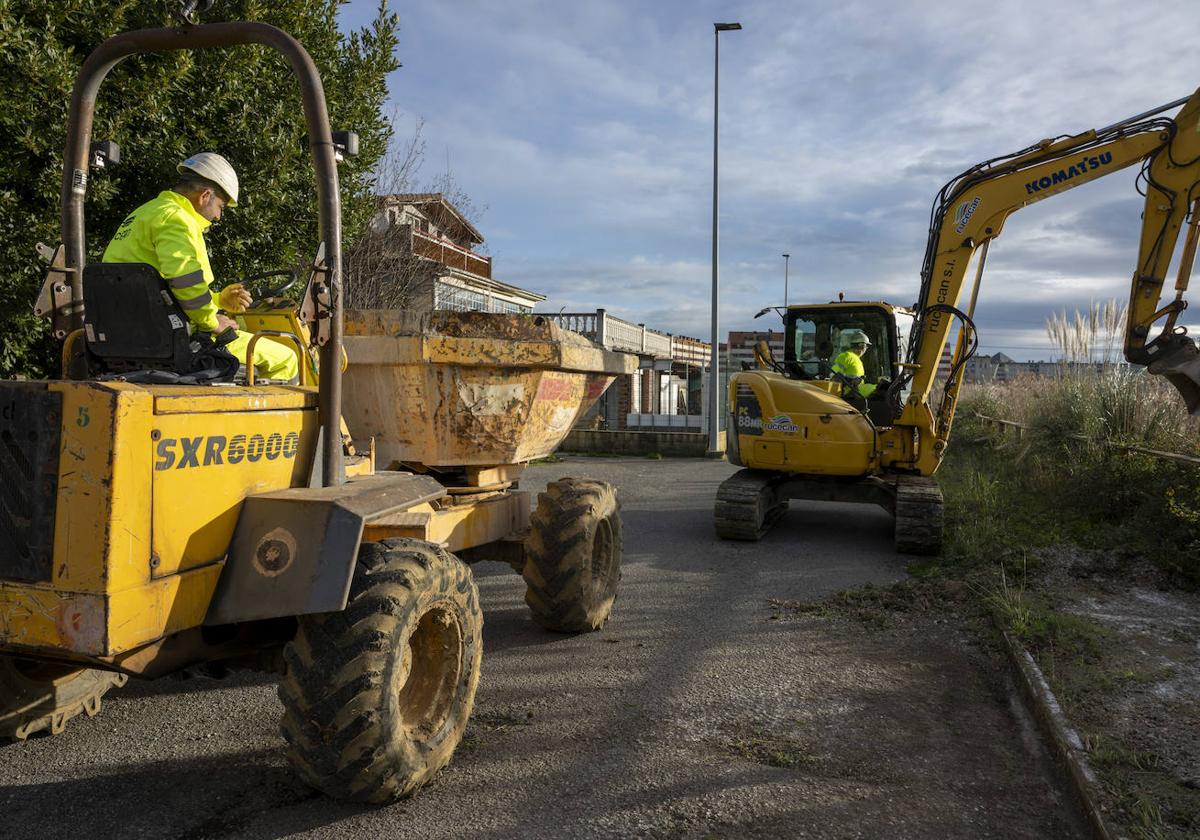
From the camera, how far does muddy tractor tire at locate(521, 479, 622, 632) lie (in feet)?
17.4

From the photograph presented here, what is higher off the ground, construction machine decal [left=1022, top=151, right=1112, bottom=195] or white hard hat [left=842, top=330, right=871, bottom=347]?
construction machine decal [left=1022, top=151, right=1112, bottom=195]

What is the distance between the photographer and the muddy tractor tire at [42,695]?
3650 millimetres

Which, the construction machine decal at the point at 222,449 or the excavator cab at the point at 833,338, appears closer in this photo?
the construction machine decal at the point at 222,449

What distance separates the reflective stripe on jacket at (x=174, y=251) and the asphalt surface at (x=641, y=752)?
1848mm

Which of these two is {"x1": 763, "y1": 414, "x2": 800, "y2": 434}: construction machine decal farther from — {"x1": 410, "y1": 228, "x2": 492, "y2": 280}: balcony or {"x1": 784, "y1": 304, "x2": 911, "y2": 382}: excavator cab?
{"x1": 410, "y1": 228, "x2": 492, "y2": 280}: balcony

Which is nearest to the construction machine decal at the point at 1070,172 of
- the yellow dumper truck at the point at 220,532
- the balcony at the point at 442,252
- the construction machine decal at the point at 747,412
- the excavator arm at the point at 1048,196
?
the excavator arm at the point at 1048,196

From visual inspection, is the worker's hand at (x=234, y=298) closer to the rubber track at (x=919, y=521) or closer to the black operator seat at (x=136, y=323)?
the black operator seat at (x=136, y=323)

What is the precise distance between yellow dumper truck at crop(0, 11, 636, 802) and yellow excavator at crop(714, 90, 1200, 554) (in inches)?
211

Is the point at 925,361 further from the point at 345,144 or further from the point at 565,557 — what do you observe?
the point at 345,144

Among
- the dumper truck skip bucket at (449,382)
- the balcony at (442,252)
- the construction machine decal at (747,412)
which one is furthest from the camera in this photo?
the balcony at (442,252)

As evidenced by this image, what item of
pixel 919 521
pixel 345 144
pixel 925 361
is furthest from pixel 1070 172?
pixel 345 144

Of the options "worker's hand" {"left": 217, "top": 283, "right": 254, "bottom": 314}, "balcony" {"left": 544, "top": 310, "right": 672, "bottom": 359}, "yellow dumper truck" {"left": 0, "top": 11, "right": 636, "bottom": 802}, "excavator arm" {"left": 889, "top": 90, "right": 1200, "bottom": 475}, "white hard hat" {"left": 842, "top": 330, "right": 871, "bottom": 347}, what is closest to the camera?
"yellow dumper truck" {"left": 0, "top": 11, "right": 636, "bottom": 802}

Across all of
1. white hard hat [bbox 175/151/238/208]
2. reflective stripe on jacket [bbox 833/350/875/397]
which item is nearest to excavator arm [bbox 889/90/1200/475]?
reflective stripe on jacket [bbox 833/350/875/397]

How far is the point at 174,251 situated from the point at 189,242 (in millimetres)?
66
